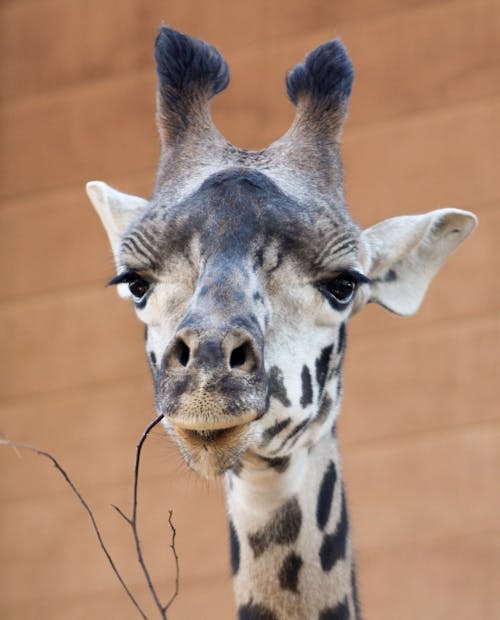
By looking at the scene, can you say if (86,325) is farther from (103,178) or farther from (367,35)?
(367,35)

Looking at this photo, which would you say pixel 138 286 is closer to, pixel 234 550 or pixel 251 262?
pixel 251 262

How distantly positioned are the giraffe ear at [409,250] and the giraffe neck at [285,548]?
1.86 ft

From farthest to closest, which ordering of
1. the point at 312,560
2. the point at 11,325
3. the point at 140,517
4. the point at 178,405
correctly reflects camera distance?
1. the point at 11,325
2. the point at 140,517
3. the point at 312,560
4. the point at 178,405

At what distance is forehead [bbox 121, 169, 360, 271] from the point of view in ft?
13.0

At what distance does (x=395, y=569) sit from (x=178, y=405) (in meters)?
5.09

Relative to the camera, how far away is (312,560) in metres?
4.16

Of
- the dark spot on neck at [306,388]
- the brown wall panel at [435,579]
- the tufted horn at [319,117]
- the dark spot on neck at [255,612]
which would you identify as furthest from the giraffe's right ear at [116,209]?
the brown wall panel at [435,579]

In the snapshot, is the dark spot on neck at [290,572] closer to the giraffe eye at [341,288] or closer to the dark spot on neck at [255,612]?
the dark spot on neck at [255,612]

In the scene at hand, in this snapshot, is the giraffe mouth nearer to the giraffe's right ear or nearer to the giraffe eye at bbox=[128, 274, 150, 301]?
the giraffe eye at bbox=[128, 274, 150, 301]

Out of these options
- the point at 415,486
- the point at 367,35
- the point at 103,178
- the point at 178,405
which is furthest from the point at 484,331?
the point at 178,405

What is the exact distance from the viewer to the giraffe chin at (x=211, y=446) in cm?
359

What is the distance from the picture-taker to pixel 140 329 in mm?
9203

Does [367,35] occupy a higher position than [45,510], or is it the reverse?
[367,35]

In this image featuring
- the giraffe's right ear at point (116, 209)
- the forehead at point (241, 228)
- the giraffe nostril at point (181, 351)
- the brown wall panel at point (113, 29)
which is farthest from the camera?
the brown wall panel at point (113, 29)
